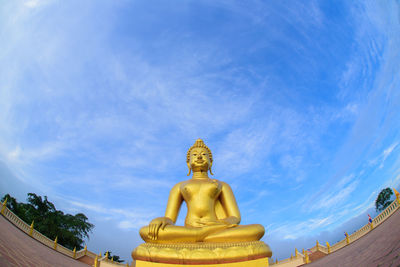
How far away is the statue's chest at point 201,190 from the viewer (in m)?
6.33

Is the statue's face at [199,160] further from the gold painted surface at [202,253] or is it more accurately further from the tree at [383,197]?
the tree at [383,197]

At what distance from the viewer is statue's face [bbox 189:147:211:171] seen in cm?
713

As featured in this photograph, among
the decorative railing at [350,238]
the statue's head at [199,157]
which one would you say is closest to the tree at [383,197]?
the decorative railing at [350,238]

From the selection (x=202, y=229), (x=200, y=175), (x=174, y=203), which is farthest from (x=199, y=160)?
(x=202, y=229)

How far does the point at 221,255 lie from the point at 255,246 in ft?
2.15

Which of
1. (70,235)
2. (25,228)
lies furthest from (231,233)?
(70,235)

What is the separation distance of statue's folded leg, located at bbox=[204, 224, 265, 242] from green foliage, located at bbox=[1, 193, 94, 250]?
1598 centimetres

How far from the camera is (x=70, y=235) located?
1775 cm

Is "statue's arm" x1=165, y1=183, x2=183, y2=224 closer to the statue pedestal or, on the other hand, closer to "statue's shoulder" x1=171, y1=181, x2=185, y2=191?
"statue's shoulder" x1=171, y1=181, x2=185, y2=191

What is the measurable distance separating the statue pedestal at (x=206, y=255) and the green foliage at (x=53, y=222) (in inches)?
605

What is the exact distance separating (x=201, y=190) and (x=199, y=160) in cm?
103

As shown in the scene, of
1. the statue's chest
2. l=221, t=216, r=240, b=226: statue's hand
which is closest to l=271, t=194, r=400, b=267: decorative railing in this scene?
l=221, t=216, r=240, b=226: statue's hand

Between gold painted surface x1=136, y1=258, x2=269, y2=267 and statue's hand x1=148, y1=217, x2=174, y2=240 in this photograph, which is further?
statue's hand x1=148, y1=217, x2=174, y2=240

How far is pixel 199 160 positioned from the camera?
281 inches
